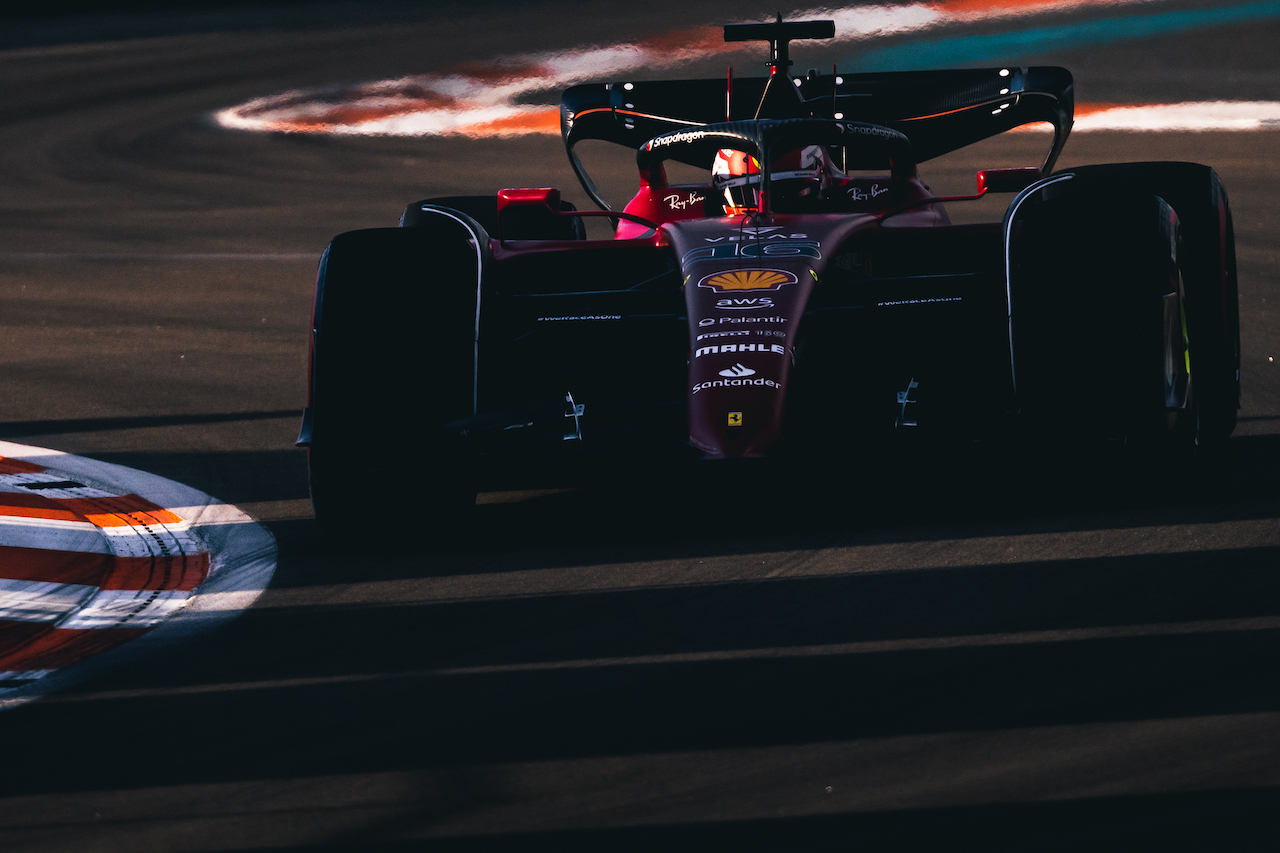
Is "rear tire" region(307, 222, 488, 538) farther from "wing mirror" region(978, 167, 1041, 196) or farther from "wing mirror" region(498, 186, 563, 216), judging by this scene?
"wing mirror" region(978, 167, 1041, 196)

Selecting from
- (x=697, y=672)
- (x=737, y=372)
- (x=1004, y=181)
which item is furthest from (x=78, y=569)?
(x=1004, y=181)

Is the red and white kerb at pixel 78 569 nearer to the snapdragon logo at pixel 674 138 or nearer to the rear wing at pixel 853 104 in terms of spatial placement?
the snapdragon logo at pixel 674 138

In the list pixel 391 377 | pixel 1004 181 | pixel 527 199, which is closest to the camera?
pixel 391 377

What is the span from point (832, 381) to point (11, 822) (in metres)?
3.38

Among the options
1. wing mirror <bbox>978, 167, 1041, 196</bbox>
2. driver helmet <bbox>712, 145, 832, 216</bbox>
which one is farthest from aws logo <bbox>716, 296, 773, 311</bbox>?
wing mirror <bbox>978, 167, 1041, 196</bbox>

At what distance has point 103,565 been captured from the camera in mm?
6117

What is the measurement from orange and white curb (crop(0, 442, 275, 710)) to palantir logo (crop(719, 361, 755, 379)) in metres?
1.77

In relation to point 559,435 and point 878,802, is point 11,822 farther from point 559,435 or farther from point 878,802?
point 559,435

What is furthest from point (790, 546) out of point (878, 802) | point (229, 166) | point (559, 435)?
point (229, 166)

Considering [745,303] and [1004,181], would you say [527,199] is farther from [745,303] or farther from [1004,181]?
[1004,181]

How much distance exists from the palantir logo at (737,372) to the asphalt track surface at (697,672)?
1.38 feet

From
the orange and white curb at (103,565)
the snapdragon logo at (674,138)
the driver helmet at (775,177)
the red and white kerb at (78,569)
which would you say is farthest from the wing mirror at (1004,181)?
the red and white kerb at (78,569)

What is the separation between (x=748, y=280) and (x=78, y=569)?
2.67 m

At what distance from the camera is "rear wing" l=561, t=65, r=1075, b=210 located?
874 centimetres
